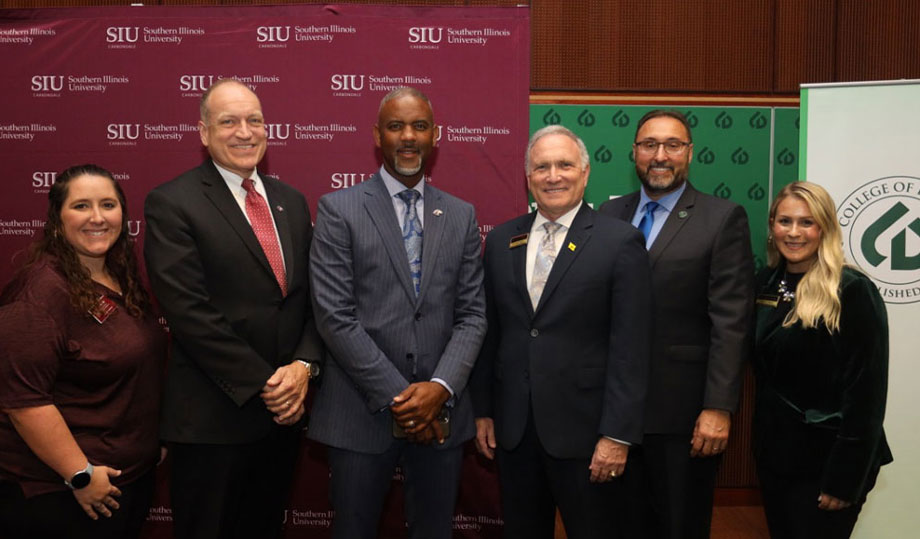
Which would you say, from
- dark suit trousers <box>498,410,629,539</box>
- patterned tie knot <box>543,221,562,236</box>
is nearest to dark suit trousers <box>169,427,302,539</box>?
dark suit trousers <box>498,410,629,539</box>

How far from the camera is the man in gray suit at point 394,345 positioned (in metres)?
2.15

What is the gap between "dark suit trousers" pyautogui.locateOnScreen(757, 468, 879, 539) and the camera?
228 centimetres

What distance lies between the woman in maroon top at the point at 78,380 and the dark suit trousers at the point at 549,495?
3.89 ft

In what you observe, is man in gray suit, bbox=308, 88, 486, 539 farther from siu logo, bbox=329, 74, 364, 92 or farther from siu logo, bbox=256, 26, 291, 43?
siu logo, bbox=256, 26, 291, 43

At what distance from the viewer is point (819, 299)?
2301mm

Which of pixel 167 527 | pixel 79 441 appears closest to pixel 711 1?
pixel 79 441

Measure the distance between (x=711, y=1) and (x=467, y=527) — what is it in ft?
10.8

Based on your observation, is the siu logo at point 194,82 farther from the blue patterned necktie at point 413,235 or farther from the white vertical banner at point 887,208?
the white vertical banner at point 887,208

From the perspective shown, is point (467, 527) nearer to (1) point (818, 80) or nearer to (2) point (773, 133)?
(2) point (773, 133)

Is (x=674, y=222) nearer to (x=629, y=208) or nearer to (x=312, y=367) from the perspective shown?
(x=629, y=208)

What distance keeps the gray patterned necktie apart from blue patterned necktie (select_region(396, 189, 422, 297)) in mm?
388

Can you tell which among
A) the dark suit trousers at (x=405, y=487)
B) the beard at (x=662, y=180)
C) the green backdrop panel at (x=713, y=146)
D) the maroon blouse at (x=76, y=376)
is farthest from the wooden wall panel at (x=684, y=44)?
the maroon blouse at (x=76, y=376)

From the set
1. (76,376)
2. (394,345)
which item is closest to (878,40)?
(394,345)

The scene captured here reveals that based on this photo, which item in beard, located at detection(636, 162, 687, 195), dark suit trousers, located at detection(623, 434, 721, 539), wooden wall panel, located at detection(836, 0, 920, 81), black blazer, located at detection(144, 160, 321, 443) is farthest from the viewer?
wooden wall panel, located at detection(836, 0, 920, 81)
